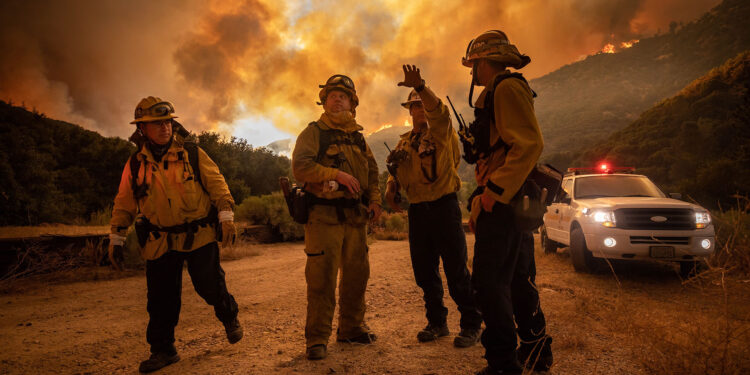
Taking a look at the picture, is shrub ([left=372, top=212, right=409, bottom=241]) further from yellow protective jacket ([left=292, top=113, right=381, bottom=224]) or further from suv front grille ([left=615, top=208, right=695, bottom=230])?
yellow protective jacket ([left=292, top=113, right=381, bottom=224])

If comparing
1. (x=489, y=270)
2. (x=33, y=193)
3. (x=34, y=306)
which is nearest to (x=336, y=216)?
(x=489, y=270)

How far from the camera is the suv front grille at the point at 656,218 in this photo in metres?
5.94

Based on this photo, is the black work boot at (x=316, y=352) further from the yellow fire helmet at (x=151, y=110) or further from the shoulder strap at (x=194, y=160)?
the yellow fire helmet at (x=151, y=110)

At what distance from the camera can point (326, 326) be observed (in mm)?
3260

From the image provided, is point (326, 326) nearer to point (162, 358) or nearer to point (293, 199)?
point (293, 199)

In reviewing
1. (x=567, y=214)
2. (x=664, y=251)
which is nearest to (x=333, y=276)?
(x=664, y=251)

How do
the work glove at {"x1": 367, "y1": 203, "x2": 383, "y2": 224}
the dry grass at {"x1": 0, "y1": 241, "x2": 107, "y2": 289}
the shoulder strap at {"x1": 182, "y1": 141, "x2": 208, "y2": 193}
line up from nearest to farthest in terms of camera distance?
1. the shoulder strap at {"x1": 182, "y1": 141, "x2": 208, "y2": 193}
2. the work glove at {"x1": 367, "y1": 203, "x2": 383, "y2": 224}
3. the dry grass at {"x1": 0, "y1": 241, "x2": 107, "y2": 289}

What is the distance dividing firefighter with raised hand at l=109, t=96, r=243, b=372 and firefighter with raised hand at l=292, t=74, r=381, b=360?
0.74 metres

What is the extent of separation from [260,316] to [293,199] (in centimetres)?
194

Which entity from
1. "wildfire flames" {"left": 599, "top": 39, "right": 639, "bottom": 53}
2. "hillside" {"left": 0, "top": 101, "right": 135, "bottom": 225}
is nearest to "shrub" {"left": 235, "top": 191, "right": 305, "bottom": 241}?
"hillside" {"left": 0, "top": 101, "right": 135, "bottom": 225}

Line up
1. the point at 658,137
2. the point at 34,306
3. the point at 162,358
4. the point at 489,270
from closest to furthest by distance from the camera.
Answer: the point at 489,270 → the point at 162,358 → the point at 34,306 → the point at 658,137

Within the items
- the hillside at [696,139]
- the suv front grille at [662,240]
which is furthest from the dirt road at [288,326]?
the hillside at [696,139]

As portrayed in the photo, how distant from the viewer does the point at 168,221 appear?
325 centimetres

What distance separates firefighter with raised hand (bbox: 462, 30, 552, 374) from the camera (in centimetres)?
232
